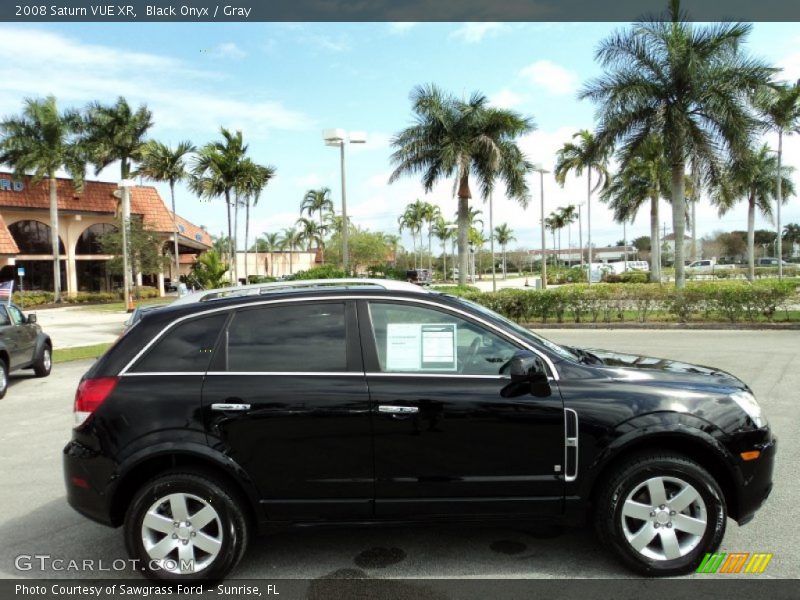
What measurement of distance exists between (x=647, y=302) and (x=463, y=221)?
12.4 meters

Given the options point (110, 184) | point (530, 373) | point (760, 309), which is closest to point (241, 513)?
point (530, 373)

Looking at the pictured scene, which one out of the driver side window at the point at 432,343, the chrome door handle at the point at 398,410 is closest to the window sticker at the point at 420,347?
the driver side window at the point at 432,343

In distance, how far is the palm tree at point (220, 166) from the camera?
35.8 m

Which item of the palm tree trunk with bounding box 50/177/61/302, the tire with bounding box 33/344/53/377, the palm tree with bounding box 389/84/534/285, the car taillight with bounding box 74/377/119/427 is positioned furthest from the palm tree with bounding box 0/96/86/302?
the car taillight with bounding box 74/377/119/427

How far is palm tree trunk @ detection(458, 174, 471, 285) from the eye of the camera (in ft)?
90.5

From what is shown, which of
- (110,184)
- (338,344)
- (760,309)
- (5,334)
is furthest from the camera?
(110,184)

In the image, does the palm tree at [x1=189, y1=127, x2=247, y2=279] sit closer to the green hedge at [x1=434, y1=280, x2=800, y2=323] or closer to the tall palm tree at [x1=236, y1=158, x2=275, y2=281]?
the tall palm tree at [x1=236, y1=158, x2=275, y2=281]

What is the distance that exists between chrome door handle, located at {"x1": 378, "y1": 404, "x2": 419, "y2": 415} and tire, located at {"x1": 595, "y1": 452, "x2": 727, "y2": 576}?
120cm

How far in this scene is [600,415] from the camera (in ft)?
11.1

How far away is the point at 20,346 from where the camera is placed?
34.5 ft

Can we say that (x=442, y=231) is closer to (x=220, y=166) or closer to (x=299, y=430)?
(x=220, y=166)

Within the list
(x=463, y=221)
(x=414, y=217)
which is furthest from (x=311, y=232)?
(x=463, y=221)

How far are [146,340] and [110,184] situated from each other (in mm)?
49087

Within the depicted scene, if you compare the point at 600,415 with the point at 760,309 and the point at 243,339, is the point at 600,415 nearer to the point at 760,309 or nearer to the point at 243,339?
the point at 243,339
